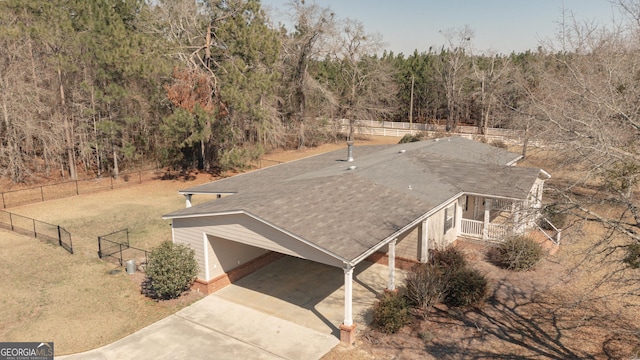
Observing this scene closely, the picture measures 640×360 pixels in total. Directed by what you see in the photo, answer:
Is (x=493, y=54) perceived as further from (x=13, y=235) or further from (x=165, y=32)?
(x=13, y=235)

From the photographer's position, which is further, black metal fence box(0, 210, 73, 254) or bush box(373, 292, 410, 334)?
black metal fence box(0, 210, 73, 254)

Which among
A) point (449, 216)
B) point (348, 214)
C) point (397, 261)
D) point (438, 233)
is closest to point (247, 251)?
point (348, 214)

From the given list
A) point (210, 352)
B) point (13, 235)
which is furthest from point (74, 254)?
point (210, 352)

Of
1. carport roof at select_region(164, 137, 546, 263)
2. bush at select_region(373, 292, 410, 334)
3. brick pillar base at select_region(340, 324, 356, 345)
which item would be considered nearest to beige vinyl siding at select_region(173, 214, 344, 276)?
carport roof at select_region(164, 137, 546, 263)

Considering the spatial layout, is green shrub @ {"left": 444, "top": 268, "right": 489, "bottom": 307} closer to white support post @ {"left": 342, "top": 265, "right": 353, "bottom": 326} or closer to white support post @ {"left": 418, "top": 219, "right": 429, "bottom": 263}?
white support post @ {"left": 418, "top": 219, "right": 429, "bottom": 263}

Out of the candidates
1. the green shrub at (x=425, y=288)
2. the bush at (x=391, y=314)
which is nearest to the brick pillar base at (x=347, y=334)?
the bush at (x=391, y=314)

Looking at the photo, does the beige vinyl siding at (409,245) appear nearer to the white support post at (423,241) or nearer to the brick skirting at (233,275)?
the white support post at (423,241)

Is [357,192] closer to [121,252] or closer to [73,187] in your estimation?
[121,252]
